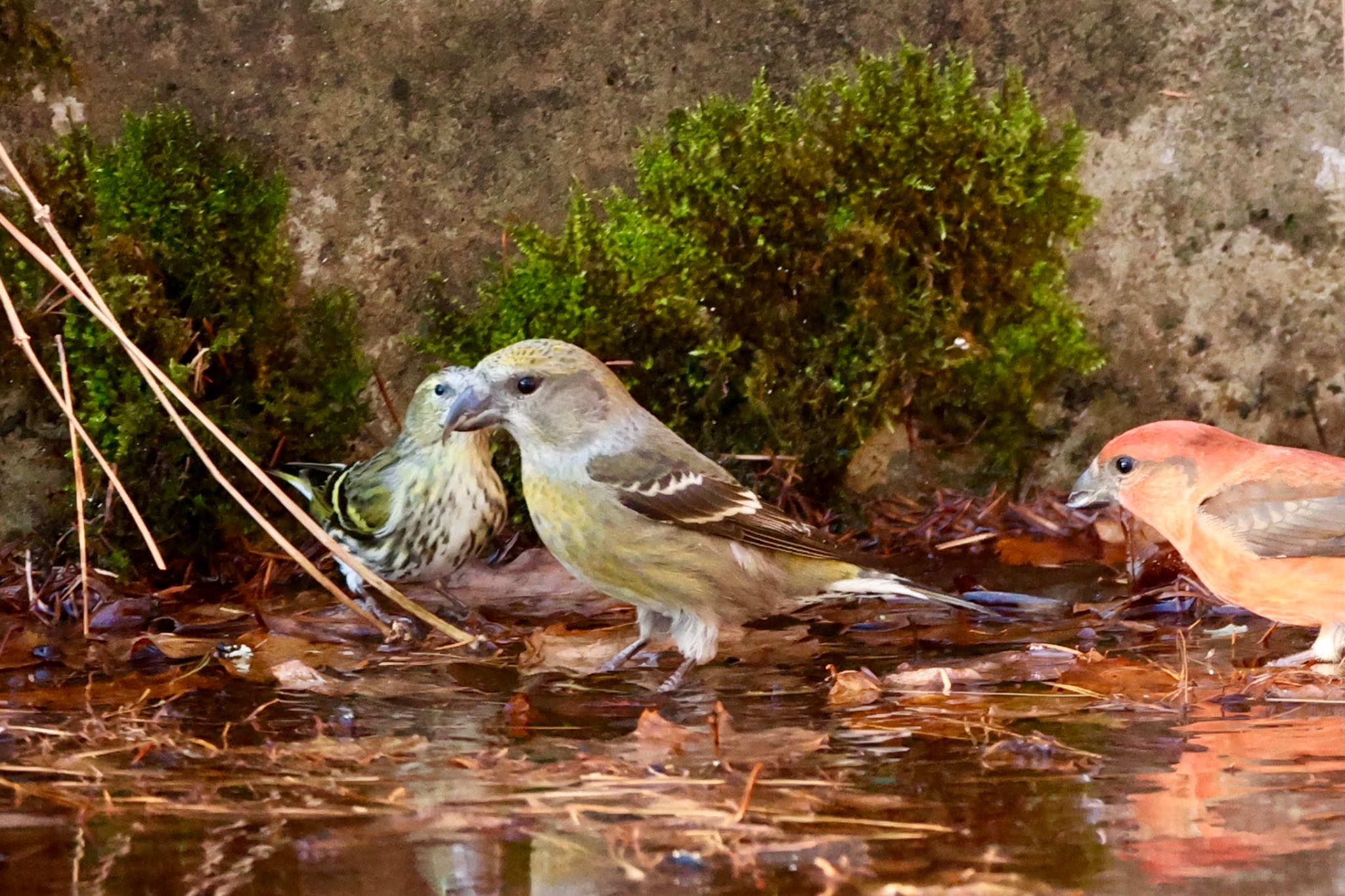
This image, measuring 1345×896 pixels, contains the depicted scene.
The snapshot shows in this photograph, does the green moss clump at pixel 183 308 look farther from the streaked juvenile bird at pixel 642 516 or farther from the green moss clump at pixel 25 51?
the streaked juvenile bird at pixel 642 516

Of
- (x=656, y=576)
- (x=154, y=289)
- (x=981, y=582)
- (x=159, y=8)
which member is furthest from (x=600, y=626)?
(x=159, y=8)

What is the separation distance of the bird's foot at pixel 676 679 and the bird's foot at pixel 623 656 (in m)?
0.17

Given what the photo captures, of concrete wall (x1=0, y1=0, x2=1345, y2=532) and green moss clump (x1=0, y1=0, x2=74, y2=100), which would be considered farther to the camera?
concrete wall (x1=0, y1=0, x2=1345, y2=532)

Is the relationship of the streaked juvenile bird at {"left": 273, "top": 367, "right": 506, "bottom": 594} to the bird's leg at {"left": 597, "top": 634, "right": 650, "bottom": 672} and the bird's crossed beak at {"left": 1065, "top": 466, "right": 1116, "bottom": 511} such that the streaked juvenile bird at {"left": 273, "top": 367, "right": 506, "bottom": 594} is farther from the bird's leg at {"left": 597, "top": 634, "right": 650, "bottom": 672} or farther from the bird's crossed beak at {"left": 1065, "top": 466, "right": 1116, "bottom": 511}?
the bird's crossed beak at {"left": 1065, "top": 466, "right": 1116, "bottom": 511}

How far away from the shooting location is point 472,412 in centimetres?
392

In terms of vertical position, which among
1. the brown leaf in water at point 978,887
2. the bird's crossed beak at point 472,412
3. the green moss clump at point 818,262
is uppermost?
the green moss clump at point 818,262

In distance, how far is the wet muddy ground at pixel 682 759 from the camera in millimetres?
1970

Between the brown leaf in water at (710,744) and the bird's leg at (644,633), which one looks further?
the bird's leg at (644,633)

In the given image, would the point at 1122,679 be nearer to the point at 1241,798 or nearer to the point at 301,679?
the point at 1241,798

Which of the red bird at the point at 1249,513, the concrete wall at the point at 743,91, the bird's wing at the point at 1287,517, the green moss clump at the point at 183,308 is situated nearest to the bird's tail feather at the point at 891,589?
the red bird at the point at 1249,513

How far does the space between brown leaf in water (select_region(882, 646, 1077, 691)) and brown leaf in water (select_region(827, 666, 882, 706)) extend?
0.18 ft

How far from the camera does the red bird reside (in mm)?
3307

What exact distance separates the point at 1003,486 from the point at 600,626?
1767 millimetres

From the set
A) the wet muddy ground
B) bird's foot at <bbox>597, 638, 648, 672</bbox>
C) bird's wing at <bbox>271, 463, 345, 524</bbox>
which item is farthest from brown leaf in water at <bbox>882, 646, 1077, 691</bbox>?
bird's wing at <bbox>271, 463, 345, 524</bbox>
